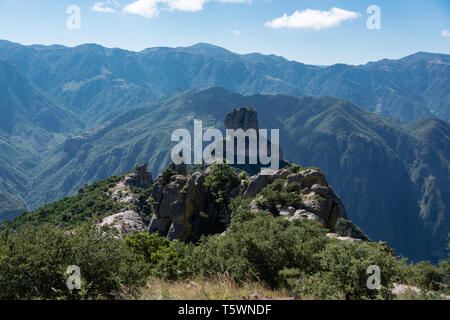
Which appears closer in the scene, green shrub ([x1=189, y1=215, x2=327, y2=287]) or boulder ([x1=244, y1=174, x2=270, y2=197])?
green shrub ([x1=189, y1=215, x2=327, y2=287])

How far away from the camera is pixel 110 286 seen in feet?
40.1

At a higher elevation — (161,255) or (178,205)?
(161,255)

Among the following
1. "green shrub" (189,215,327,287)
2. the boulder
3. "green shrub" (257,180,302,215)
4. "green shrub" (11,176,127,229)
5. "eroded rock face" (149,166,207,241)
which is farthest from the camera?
"green shrub" (11,176,127,229)

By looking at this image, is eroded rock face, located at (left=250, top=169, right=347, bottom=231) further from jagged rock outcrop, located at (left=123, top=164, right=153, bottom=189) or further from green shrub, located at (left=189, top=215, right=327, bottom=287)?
jagged rock outcrop, located at (left=123, top=164, right=153, bottom=189)

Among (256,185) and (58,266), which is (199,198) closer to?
(256,185)

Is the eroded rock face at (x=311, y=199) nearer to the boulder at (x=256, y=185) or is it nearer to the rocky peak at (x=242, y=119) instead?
the boulder at (x=256, y=185)

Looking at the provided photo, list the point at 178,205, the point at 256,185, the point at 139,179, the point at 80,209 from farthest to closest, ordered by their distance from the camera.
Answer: the point at 139,179
the point at 80,209
the point at 178,205
the point at 256,185

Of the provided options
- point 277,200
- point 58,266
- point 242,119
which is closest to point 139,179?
point 277,200

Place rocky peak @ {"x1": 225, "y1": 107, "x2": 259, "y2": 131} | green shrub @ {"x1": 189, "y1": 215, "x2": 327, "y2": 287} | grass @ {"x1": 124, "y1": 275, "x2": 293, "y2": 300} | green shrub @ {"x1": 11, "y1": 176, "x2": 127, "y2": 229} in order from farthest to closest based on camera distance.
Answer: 1. rocky peak @ {"x1": 225, "y1": 107, "x2": 259, "y2": 131}
2. green shrub @ {"x1": 11, "y1": 176, "x2": 127, "y2": 229}
3. green shrub @ {"x1": 189, "y1": 215, "x2": 327, "y2": 287}
4. grass @ {"x1": 124, "y1": 275, "x2": 293, "y2": 300}

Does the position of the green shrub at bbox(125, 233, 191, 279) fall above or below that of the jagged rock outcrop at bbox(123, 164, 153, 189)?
A: above

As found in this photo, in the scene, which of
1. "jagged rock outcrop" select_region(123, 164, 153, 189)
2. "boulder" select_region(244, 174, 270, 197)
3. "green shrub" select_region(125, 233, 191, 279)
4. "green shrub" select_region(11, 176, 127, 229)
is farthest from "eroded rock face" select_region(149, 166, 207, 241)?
"jagged rock outcrop" select_region(123, 164, 153, 189)

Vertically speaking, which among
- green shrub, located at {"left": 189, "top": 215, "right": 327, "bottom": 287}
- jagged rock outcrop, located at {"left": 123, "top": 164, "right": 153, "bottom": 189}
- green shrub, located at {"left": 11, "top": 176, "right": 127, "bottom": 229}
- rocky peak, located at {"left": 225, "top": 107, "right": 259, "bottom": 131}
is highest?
rocky peak, located at {"left": 225, "top": 107, "right": 259, "bottom": 131}
